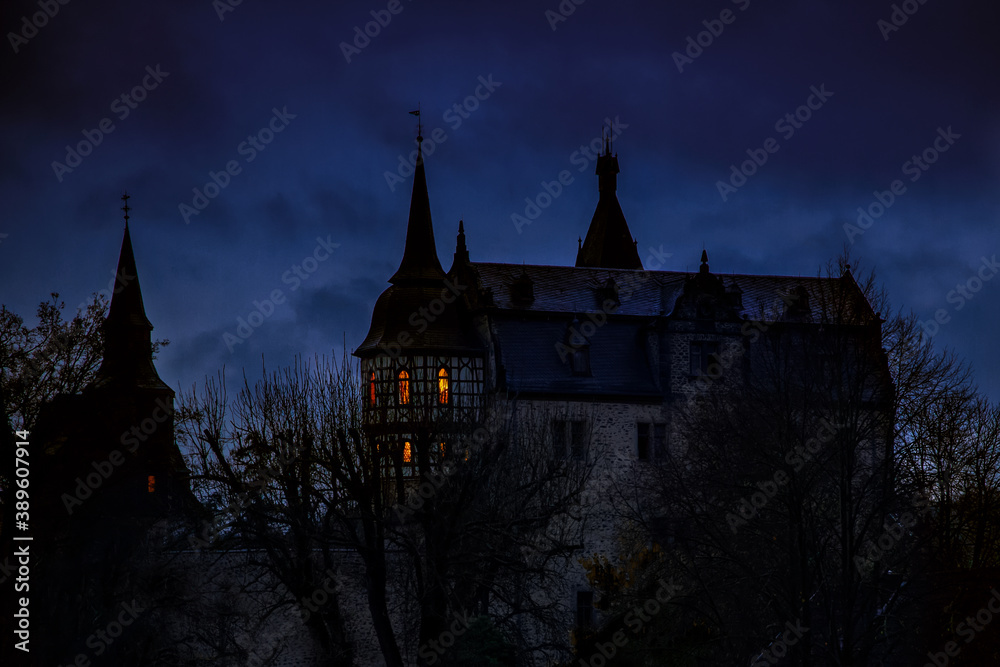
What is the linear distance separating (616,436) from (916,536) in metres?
23.0

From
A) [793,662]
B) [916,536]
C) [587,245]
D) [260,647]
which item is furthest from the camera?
[587,245]

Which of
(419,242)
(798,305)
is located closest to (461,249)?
(419,242)

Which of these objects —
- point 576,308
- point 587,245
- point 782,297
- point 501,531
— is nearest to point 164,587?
point 501,531

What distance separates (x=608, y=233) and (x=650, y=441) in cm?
2380

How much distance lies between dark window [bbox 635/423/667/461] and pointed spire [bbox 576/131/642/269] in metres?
21.8

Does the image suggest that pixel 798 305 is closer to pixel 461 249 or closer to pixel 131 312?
pixel 461 249

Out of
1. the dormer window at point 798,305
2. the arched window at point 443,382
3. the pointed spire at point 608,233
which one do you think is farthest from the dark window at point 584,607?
the pointed spire at point 608,233

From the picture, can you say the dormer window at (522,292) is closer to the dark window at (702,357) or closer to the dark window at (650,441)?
the dark window at (650,441)

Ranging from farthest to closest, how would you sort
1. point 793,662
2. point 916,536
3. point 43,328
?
point 43,328 < point 916,536 < point 793,662

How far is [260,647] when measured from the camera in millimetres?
34969

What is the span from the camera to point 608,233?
72500 mm

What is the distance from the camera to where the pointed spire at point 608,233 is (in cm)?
7200

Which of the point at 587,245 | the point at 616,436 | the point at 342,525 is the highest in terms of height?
the point at 587,245

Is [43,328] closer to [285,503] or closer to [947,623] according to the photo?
[285,503]
